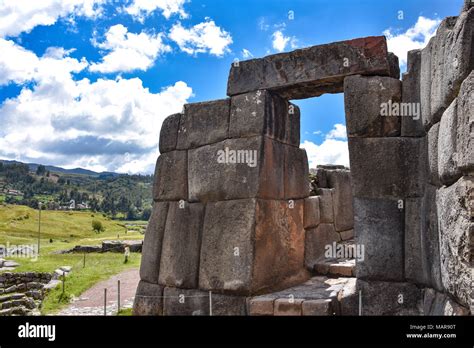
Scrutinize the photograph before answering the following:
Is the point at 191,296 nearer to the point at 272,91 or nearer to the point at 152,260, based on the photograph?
the point at 152,260

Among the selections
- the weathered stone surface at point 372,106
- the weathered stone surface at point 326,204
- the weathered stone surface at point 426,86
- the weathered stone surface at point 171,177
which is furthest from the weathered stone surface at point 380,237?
the weathered stone surface at point 326,204

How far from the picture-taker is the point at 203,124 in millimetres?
7445

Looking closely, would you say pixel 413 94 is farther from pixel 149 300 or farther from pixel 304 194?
pixel 149 300

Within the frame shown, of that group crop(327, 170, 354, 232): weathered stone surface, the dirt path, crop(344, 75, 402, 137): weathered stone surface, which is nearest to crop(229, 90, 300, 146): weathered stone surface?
crop(344, 75, 402, 137): weathered stone surface

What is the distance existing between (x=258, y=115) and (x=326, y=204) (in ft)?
12.0

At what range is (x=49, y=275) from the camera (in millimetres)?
18938

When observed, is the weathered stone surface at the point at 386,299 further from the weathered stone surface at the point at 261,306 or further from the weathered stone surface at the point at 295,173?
the weathered stone surface at the point at 295,173

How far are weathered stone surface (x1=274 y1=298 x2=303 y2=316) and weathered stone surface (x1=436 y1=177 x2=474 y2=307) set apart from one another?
2357mm

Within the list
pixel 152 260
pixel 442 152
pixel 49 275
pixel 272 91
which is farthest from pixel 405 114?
pixel 49 275

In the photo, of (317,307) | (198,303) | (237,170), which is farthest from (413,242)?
(198,303)

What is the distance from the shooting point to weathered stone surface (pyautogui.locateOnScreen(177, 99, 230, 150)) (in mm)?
7242

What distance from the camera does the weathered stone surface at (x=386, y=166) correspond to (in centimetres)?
566

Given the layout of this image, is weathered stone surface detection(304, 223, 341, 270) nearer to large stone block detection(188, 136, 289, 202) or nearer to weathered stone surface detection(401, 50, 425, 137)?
large stone block detection(188, 136, 289, 202)
